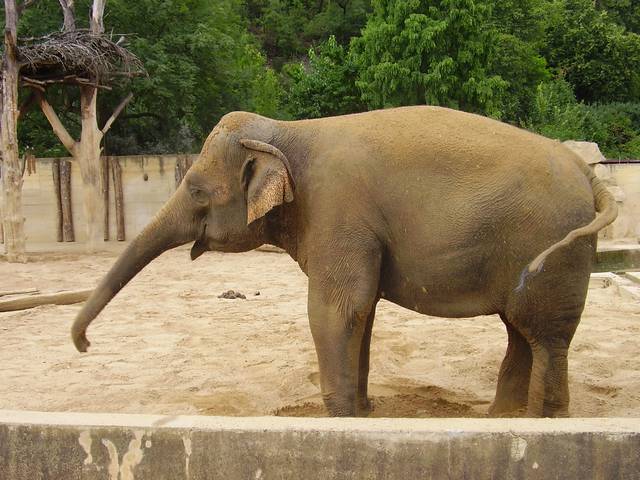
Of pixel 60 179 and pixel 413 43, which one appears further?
pixel 413 43

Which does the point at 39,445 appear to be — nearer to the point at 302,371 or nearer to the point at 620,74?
the point at 302,371

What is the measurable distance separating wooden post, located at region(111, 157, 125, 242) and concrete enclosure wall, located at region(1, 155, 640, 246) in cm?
11

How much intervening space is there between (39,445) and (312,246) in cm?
157

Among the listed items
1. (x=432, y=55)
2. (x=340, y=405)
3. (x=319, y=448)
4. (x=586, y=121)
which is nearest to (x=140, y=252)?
(x=340, y=405)

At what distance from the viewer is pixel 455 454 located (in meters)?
2.73

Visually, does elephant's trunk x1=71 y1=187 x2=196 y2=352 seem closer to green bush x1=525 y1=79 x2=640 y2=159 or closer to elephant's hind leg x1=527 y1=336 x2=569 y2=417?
elephant's hind leg x1=527 y1=336 x2=569 y2=417

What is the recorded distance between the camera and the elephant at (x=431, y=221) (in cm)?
366

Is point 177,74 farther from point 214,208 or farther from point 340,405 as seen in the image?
point 340,405

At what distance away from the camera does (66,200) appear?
52.1ft

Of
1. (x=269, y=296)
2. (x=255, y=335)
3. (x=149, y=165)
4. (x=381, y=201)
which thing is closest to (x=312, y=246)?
(x=381, y=201)

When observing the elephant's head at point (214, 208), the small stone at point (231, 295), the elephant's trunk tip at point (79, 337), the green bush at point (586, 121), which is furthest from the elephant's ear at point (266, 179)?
the green bush at point (586, 121)

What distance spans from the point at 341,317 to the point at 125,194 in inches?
523

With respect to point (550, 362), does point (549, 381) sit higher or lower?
lower

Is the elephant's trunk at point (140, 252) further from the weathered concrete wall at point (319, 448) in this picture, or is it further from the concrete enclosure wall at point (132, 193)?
the concrete enclosure wall at point (132, 193)
